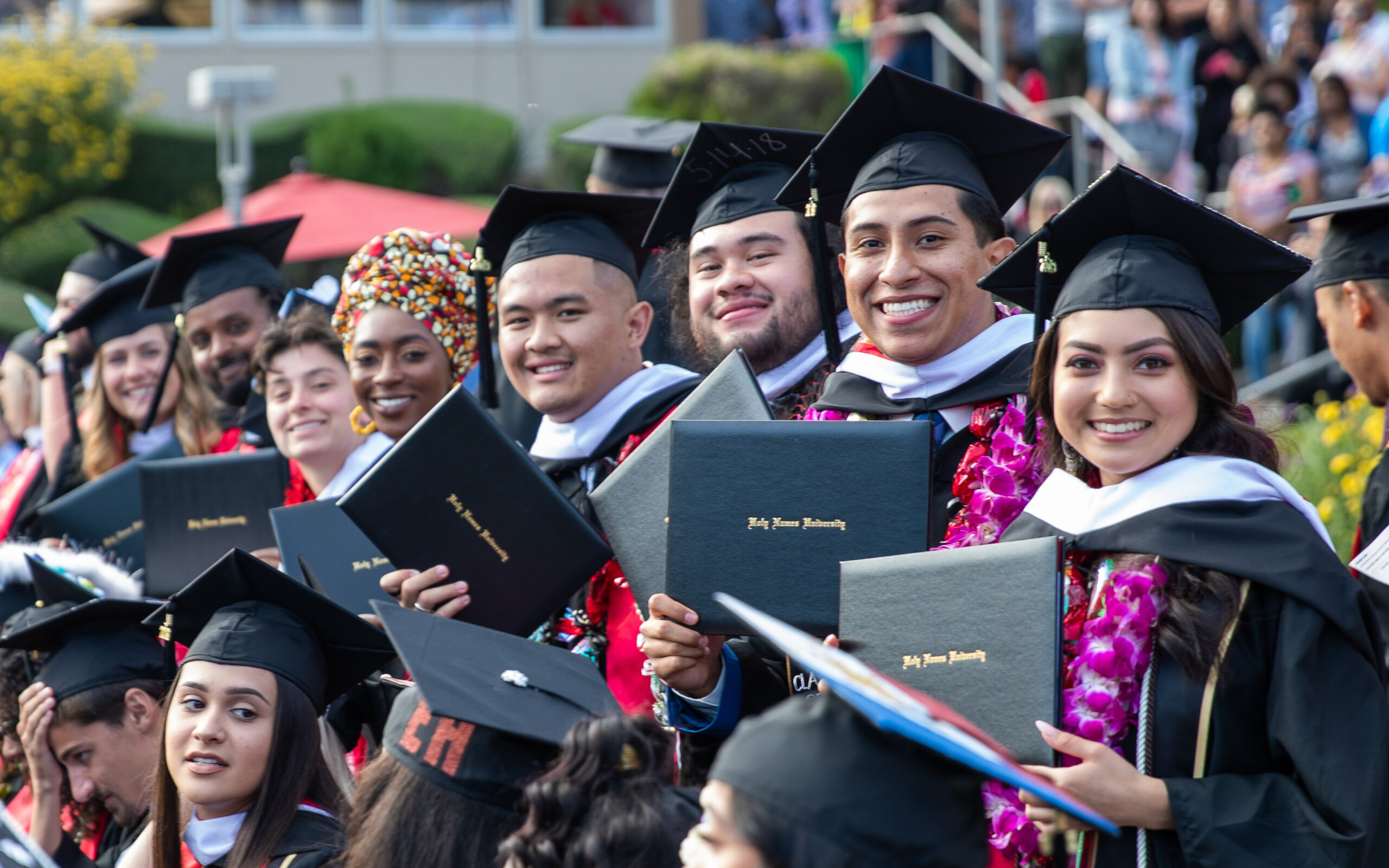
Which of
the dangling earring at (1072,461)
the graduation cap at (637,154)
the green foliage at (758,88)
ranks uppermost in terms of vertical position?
the green foliage at (758,88)

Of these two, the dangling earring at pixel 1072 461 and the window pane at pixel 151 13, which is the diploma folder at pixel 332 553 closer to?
the dangling earring at pixel 1072 461

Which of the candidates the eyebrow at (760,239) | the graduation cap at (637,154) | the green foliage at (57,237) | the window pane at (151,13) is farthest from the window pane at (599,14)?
the eyebrow at (760,239)

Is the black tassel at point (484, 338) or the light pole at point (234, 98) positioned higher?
the light pole at point (234, 98)

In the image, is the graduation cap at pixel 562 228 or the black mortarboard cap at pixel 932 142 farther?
the graduation cap at pixel 562 228

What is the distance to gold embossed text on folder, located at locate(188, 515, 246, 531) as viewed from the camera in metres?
4.64

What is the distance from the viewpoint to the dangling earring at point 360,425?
15.5 feet

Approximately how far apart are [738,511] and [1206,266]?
1015 millimetres

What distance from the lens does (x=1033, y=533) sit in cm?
273

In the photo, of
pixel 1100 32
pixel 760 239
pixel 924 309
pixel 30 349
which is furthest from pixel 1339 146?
pixel 30 349

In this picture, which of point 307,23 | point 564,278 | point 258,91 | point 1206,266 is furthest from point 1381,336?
point 307,23

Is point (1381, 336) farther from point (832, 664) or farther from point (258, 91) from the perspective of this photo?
point (258, 91)

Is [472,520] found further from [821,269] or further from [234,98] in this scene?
[234,98]

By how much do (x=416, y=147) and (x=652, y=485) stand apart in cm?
1388

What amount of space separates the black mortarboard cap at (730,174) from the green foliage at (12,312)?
33.8 ft
